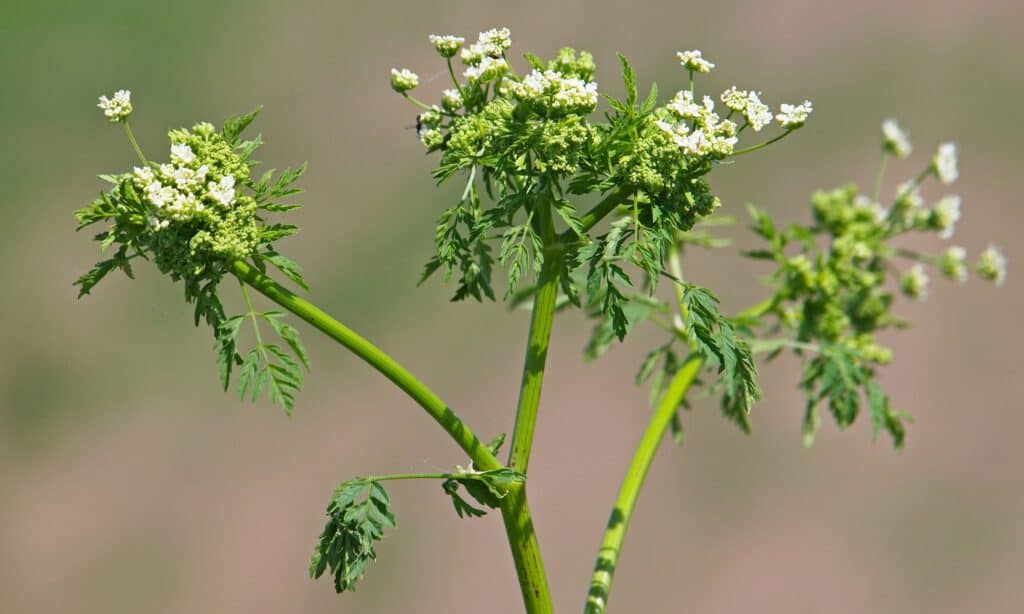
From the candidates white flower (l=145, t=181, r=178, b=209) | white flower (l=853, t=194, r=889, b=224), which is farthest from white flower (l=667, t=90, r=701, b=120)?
white flower (l=853, t=194, r=889, b=224)

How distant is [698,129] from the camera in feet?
7.63

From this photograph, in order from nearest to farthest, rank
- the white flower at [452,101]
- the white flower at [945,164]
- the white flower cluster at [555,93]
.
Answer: the white flower cluster at [555,93] < the white flower at [452,101] < the white flower at [945,164]

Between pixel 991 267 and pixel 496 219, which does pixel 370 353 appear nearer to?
pixel 496 219

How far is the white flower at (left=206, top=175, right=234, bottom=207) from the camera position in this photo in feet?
7.41

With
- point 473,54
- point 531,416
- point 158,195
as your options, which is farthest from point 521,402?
point 158,195

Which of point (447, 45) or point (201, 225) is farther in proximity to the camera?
point (447, 45)

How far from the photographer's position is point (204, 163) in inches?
91.6

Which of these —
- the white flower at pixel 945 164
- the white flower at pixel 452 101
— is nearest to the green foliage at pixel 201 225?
the white flower at pixel 452 101

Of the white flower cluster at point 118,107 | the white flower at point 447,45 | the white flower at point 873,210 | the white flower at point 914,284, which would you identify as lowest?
the white flower cluster at point 118,107

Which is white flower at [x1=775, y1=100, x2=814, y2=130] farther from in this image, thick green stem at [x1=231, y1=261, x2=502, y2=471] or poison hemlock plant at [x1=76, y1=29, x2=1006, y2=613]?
thick green stem at [x1=231, y1=261, x2=502, y2=471]

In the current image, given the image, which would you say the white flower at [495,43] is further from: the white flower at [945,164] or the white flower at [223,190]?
the white flower at [945,164]

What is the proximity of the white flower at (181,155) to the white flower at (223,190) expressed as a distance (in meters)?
0.06

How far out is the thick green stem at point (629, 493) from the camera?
275 cm

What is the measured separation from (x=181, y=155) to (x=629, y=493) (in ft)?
4.84
